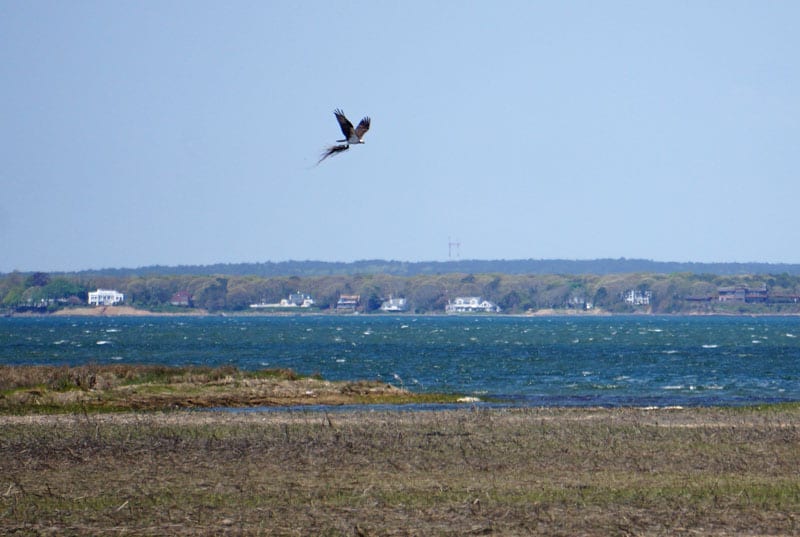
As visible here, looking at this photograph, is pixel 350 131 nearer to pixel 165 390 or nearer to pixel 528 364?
pixel 165 390

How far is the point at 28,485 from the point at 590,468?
956cm

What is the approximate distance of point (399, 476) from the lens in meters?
21.8

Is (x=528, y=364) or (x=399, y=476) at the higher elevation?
(x=399, y=476)

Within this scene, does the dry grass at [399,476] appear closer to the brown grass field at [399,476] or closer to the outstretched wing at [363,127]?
the brown grass field at [399,476]

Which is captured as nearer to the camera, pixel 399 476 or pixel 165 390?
pixel 399 476

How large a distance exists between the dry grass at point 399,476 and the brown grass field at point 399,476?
4cm

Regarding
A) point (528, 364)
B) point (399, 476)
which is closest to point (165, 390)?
point (399, 476)

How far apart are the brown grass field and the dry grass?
41mm

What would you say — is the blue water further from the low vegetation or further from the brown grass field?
the brown grass field

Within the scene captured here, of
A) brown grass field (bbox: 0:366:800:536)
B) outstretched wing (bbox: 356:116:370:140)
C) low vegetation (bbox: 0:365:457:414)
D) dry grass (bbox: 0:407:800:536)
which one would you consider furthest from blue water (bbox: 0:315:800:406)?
outstretched wing (bbox: 356:116:370:140)

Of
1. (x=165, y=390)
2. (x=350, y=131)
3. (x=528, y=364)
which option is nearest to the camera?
(x=350, y=131)

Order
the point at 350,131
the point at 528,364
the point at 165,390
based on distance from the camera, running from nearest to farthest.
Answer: the point at 350,131 < the point at 165,390 < the point at 528,364

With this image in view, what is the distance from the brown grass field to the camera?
58.1 ft

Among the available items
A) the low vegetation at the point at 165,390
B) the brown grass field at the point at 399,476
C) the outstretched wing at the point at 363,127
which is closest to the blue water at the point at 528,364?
the low vegetation at the point at 165,390
